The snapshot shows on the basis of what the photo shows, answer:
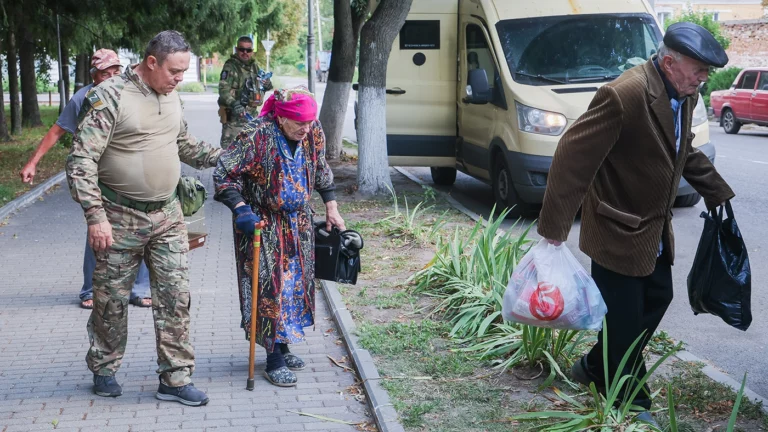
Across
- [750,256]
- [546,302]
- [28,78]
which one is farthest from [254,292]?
[28,78]

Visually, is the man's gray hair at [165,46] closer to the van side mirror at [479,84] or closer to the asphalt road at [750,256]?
the asphalt road at [750,256]

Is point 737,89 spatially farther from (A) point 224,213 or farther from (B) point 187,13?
(A) point 224,213

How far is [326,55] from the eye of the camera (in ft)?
255

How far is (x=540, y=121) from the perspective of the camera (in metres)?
10.3

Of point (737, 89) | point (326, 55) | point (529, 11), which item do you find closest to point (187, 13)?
point (529, 11)

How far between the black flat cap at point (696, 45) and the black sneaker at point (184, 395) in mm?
3001

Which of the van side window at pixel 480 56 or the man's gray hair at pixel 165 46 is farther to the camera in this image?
the van side window at pixel 480 56

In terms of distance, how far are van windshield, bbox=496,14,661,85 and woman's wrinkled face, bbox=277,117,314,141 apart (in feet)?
20.2

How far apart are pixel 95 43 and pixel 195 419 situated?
21839 mm

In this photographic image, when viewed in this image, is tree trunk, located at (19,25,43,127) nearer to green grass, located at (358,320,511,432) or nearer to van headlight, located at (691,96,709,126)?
van headlight, located at (691,96,709,126)

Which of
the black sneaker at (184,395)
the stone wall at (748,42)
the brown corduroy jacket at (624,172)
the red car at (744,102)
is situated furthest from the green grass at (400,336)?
the stone wall at (748,42)

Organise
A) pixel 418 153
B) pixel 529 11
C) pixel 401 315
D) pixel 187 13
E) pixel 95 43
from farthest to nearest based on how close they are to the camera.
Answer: pixel 95 43, pixel 187 13, pixel 418 153, pixel 529 11, pixel 401 315

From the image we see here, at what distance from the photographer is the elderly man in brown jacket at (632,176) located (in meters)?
3.98

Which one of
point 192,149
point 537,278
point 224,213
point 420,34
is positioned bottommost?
point 224,213
